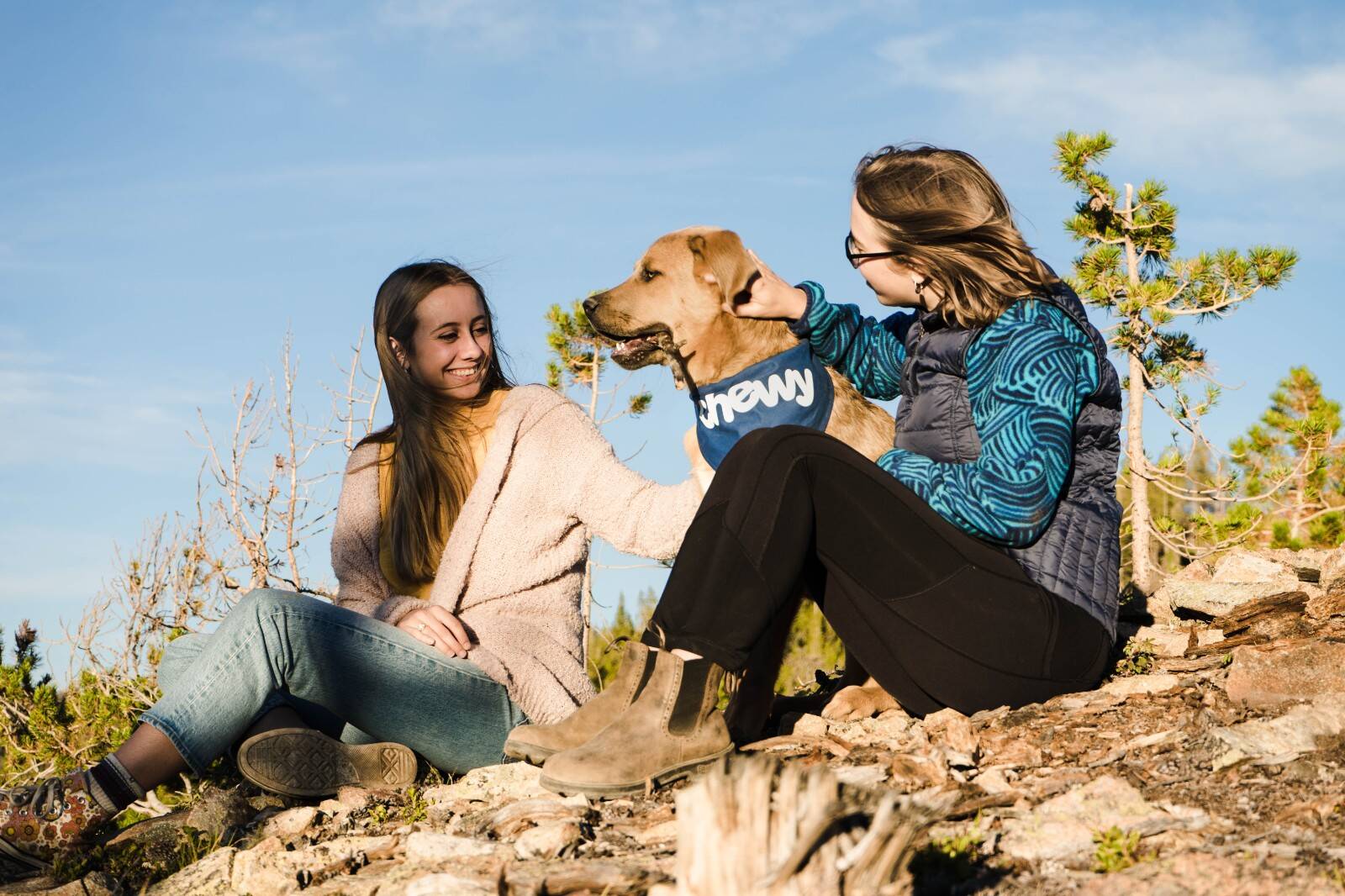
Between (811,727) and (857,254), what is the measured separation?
1.36 metres

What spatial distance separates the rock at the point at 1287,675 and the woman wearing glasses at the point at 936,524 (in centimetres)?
35

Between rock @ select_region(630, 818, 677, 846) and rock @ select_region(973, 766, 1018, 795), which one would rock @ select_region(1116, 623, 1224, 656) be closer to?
rock @ select_region(973, 766, 1018, 795)

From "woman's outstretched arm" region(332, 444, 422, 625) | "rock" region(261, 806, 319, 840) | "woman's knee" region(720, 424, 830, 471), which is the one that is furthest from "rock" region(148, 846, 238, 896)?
"woman's knee" region(720, 424, 830, 471)

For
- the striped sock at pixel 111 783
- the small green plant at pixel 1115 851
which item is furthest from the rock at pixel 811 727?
the striped sock at pixel 111 783

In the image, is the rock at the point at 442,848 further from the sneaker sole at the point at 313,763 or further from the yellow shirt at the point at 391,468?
the yellow shirt at the point at 391,468

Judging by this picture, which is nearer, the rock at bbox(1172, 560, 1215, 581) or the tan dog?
the tan dog

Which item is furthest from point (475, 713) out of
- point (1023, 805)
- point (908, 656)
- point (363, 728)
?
point (1023, 805)

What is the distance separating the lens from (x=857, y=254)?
337 cm

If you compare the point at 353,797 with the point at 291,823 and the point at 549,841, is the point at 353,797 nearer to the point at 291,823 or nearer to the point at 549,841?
the point at 291,823

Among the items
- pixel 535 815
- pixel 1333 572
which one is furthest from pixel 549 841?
pixel 1333 572

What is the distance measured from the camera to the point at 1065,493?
313 cm

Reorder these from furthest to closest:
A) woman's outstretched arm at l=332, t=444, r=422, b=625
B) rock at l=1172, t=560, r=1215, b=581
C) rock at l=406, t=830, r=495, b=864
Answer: rock at l=1172, t=560, r=1215, b=581 < woman's outstretched arm at l=332, t=444, r=422, b=625 < rock at l=406, t=830, r=495, b=864

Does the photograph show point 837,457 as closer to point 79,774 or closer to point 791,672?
point 79,774

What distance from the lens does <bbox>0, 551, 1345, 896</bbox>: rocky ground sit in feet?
7.16
